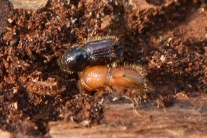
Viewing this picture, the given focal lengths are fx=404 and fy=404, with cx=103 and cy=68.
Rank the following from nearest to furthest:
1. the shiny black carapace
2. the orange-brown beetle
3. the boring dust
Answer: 1. the boring dust
2. the orange-brown beetle
3. the shiny black carapace

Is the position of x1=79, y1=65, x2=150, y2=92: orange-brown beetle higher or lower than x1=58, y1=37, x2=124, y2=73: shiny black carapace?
lower

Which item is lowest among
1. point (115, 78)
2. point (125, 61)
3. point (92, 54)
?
point (115, 78)

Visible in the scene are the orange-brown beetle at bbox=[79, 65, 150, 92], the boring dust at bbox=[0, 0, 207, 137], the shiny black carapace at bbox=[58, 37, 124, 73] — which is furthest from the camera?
the shiny black carapace at bbox=[58, 37, 124, 73]

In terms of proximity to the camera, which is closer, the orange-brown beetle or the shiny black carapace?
the orange-brown beetle

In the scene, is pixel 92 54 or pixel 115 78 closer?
pixel 115 78

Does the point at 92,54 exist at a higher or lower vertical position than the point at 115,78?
higher

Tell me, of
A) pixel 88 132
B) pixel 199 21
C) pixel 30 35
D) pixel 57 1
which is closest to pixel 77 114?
pixel 88 132
